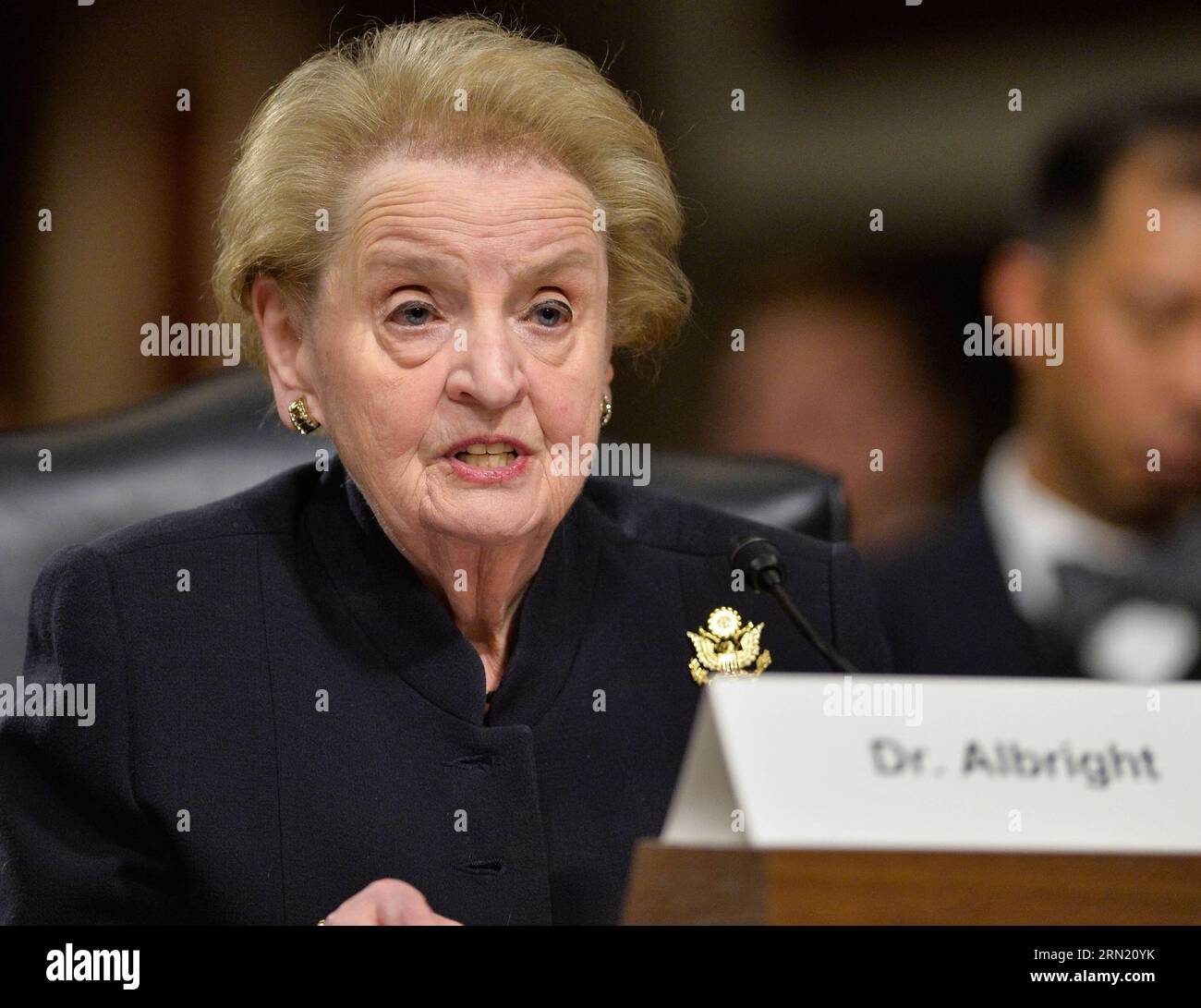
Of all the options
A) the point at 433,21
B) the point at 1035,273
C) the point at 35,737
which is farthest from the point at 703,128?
the point at 35,737

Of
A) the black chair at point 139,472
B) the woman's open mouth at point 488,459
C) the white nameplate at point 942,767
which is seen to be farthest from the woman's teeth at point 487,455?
the white nameplate at point 942,767

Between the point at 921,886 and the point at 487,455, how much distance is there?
2.28ft

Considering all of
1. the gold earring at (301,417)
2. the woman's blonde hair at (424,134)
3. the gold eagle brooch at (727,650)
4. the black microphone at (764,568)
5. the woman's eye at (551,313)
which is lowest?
the gold eagle brooch at (727,650)

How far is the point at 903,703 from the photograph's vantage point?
0.97m

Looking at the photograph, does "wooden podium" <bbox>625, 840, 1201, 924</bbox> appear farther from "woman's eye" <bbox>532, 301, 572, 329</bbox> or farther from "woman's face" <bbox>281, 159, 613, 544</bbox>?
"woman's eye" <bbox>532, 301, 572, 329</bbox>

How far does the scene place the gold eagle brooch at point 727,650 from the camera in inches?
65.1

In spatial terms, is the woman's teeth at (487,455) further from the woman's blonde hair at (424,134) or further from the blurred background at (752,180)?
the blurred background at (752,180)

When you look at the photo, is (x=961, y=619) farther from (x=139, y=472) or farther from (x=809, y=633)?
(x=139, y=472)

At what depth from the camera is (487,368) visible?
1.42 meters

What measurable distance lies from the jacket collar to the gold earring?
68 mm

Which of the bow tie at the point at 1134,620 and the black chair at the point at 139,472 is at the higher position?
the black chair at the point at 139,472

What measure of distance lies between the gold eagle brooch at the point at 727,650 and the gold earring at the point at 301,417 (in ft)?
1.50

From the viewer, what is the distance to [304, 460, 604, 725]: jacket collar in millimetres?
1506
